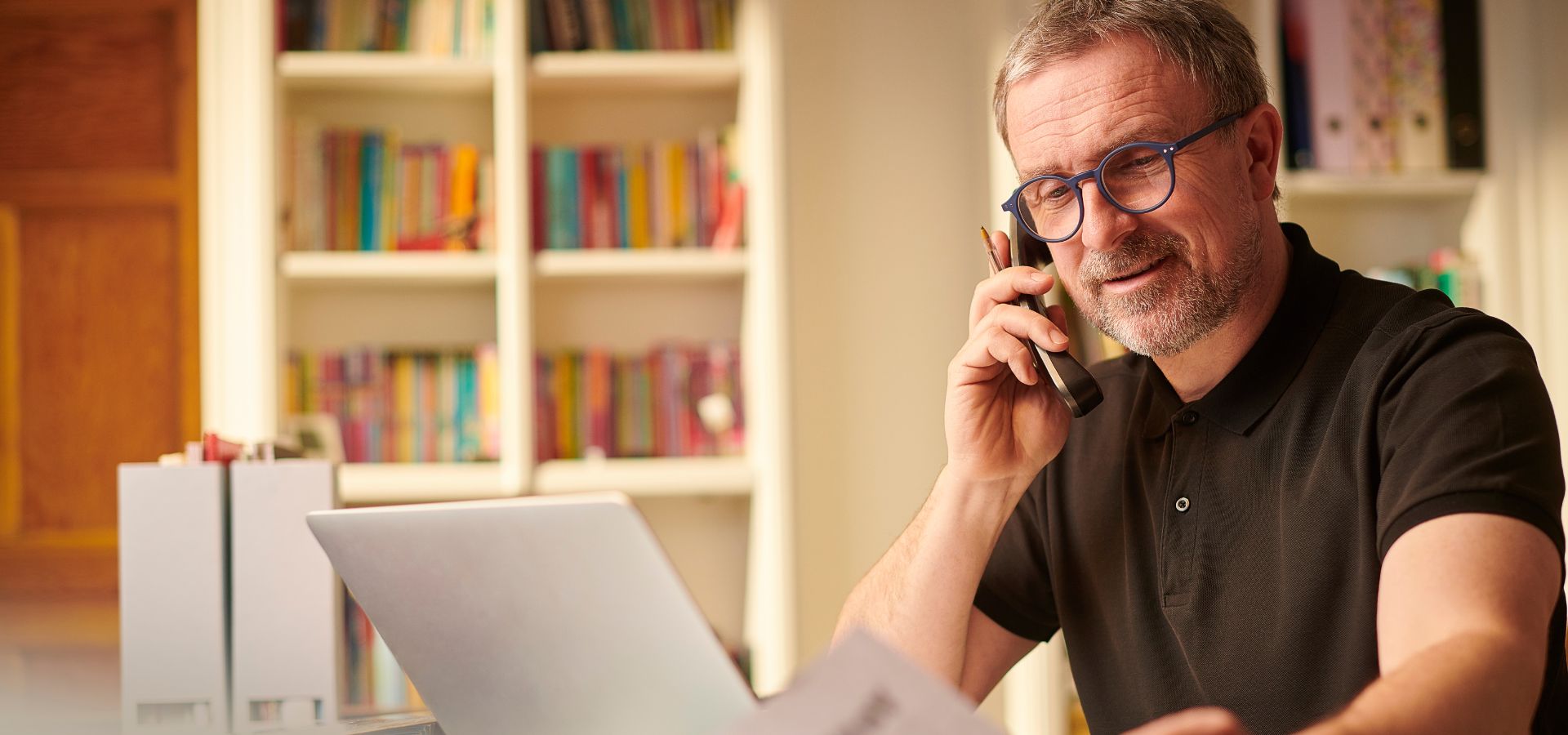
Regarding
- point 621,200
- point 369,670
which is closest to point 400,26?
point 621,200

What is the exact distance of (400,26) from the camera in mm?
2574

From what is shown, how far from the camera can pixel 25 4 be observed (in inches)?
104

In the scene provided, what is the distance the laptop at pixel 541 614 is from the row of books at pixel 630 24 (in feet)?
6.30

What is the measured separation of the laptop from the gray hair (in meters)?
0.76

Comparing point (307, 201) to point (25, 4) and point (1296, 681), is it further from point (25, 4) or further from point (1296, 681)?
point (1296, 681)

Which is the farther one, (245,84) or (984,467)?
(245,84)

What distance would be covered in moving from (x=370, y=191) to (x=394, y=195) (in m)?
0.05

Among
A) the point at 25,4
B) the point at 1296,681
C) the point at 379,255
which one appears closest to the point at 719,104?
the point at 379,255

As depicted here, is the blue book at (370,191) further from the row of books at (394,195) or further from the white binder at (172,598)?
the white binder at (172,598)

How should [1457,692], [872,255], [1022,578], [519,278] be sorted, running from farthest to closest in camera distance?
[872,255] → [519,278] → [1022,578] → [1457,692]

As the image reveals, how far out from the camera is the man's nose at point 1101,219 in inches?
46.9

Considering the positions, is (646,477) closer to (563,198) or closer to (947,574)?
(563,198)

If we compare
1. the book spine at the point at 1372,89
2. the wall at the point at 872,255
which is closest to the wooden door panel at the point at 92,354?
the wall at the point at 872,255

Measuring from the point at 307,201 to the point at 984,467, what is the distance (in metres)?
1.83
